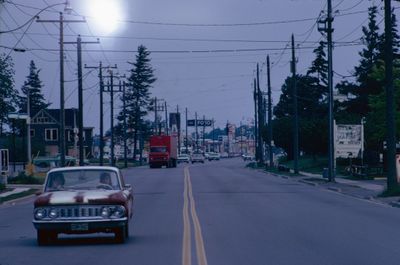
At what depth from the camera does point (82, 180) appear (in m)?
18.2

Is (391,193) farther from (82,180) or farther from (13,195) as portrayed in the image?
(82,180)

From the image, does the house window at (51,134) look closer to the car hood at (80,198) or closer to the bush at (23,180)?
the bush at (23,180)

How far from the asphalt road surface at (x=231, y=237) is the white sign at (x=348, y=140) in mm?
23229

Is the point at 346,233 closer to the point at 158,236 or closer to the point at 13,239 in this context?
the point at 158,236

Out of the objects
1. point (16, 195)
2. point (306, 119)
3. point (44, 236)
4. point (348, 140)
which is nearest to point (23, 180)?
point (16, 195)

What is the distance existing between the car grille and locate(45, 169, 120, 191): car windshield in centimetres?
104

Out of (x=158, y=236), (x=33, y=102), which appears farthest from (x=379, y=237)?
(x=33, y=102)

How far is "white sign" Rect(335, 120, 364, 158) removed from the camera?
5544 centimetres

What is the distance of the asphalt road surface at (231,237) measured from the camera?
49.8 feet

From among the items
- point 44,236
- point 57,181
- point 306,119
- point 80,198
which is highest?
point 306,119

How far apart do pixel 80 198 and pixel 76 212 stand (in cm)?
28

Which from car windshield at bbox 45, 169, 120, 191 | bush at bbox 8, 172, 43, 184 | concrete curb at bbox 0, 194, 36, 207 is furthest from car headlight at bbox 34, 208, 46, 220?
bush at bbox 8, 172, 43, 184

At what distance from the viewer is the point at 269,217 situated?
987 inches

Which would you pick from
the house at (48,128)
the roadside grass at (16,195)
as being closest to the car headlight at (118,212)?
the roadside grass at (16,195)
